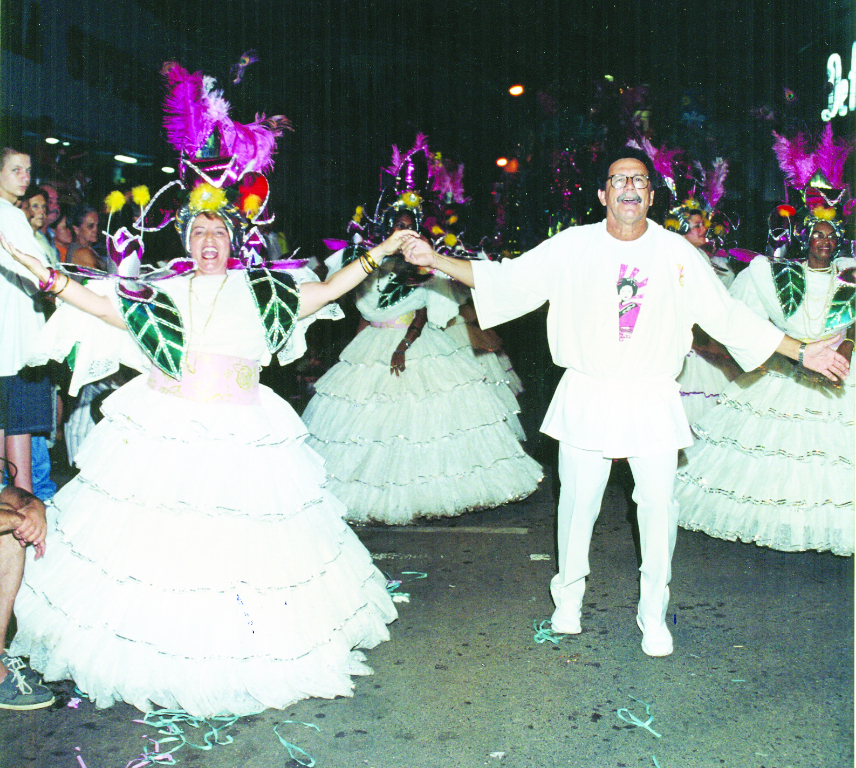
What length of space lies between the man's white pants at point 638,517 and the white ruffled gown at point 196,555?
1.06 metres

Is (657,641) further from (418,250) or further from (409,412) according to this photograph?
(409,412)

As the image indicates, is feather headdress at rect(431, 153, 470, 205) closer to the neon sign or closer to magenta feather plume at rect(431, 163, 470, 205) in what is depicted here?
magenta feather plume at rect(431, 163, 470, 205)

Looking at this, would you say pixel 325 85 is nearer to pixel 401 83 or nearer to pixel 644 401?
pixel 401 83

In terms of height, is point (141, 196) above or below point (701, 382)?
above

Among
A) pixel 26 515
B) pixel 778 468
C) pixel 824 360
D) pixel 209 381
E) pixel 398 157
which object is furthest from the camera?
pixel 398 157

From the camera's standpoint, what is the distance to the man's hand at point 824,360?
13.9 ft

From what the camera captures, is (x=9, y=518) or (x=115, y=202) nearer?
(x=9, y=518)

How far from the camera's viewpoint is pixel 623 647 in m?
4.28

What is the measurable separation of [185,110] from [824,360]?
3411mm

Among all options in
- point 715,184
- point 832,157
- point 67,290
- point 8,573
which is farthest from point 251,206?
point 715,184

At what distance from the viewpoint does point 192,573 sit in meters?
3.68

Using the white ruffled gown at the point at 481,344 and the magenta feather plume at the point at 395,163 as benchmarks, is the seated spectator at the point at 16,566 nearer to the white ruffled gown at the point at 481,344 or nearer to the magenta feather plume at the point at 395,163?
the white ruffled gown at the point at 481,344

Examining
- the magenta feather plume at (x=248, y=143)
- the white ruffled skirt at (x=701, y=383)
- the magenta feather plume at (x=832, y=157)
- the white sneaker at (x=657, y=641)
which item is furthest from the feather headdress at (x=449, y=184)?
the white sneaker at (x=657, y=641)

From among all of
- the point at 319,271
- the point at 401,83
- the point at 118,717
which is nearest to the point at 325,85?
the point at 401,83
